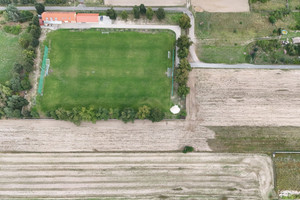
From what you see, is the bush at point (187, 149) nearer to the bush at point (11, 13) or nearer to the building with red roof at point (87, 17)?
the building with red roof at point (87, 17)

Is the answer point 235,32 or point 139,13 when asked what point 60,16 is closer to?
point 139,13

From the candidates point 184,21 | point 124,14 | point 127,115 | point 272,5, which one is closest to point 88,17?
point 124,14

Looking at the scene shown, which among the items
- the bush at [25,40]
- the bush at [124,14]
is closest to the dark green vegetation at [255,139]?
the bush at [124,14]

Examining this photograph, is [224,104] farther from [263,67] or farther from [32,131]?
[32,131]

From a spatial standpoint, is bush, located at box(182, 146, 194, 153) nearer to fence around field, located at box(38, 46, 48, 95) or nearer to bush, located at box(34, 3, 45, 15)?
fence around field, located at box(38, 46, 48, 95)

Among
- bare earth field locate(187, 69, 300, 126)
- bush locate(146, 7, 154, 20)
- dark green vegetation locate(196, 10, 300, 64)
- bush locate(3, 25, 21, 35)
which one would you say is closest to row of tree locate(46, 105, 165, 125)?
bare earth field locate(187, 69, 300, 126)

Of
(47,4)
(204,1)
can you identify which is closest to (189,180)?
(204,1)
